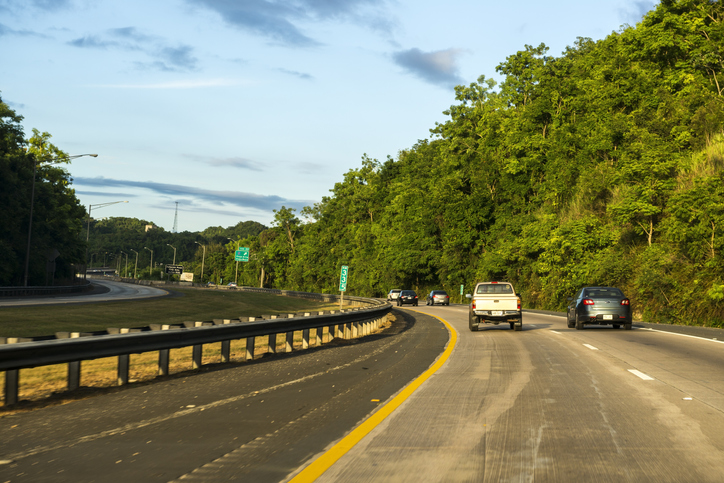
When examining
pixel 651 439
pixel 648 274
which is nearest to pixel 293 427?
pixel 651 439

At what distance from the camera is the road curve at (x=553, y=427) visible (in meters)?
5.21

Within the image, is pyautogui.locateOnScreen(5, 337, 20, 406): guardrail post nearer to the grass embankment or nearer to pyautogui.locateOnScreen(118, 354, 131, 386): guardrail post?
the grass embankment

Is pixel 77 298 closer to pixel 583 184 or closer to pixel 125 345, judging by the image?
pixel 583 184

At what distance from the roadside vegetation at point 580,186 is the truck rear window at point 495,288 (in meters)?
10.1

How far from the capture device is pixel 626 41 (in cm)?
5428

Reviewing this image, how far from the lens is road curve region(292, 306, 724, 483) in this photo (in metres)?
5.21

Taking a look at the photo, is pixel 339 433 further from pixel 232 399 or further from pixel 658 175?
pixel 658 175

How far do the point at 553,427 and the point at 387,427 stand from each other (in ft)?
5.52

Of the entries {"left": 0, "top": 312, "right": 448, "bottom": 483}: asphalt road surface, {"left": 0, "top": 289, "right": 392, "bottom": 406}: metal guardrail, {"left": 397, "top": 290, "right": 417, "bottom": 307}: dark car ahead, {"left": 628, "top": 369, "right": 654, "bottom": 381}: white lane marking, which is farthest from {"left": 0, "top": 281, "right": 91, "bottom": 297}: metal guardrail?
{"left": 628, "top": 369, "right": 654, "bottom": 381}: white lane marking

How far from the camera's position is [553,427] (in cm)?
688

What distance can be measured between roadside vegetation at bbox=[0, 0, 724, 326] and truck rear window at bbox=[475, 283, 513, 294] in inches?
396

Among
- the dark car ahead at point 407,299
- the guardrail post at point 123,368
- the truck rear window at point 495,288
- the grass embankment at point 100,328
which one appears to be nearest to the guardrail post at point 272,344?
the grass embankment at point 100,328

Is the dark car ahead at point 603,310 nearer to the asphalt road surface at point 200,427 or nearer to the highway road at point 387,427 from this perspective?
the highway road at point 387,427

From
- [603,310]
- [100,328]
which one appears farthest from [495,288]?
[100,328]
